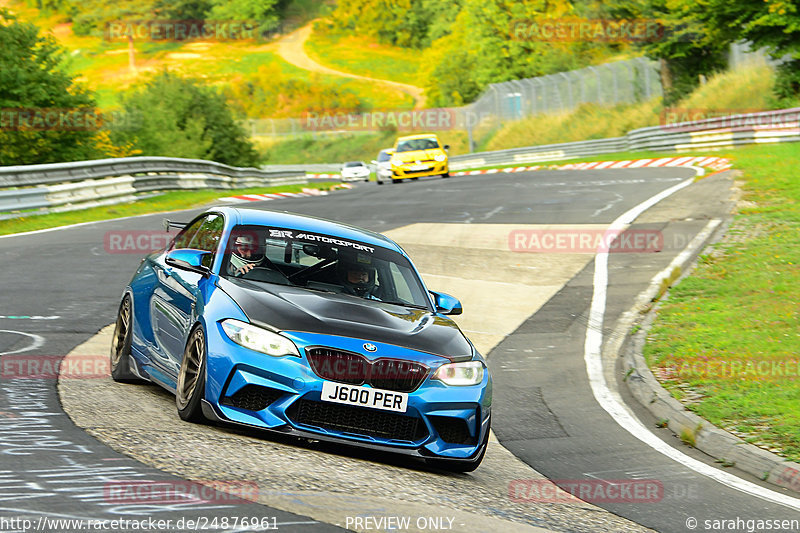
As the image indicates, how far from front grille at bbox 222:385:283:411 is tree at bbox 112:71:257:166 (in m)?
30.2

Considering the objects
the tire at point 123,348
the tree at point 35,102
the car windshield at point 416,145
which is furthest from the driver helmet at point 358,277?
the car windshield at point 416,145

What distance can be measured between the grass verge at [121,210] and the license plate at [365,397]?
595 inches

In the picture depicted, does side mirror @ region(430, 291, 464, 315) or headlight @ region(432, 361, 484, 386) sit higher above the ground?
side mirror @ region(430, 291, 464, 315)

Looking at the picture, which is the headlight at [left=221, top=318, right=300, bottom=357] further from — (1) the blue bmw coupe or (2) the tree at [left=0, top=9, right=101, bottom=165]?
(2) the tree at [left=0, top=9, right=101, bottom=165]

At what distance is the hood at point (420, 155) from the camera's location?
126ft

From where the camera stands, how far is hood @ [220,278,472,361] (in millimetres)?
6539

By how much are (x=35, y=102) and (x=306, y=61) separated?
12039cm

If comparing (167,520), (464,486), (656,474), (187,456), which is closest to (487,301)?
(656,474)

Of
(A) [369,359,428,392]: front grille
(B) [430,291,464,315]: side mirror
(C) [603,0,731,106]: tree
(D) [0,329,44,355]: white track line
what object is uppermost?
(C) [603,0,731,106]: tree

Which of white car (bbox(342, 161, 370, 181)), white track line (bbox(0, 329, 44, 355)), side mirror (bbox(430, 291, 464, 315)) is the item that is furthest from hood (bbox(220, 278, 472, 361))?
white car (bbox(342, 161, 370, 181))

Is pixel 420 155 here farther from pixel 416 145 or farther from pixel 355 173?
pixel 355 173

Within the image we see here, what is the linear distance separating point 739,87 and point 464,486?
4295cm

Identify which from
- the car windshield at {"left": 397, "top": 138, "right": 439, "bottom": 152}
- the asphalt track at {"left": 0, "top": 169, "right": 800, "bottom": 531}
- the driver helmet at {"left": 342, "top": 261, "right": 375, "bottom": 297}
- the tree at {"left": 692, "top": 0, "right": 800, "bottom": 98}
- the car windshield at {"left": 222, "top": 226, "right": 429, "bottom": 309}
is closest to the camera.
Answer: the asphalt track at {"left": 0, "top": 169, "right": 800, "bottom": 531}

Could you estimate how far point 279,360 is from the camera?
631 centimetres
